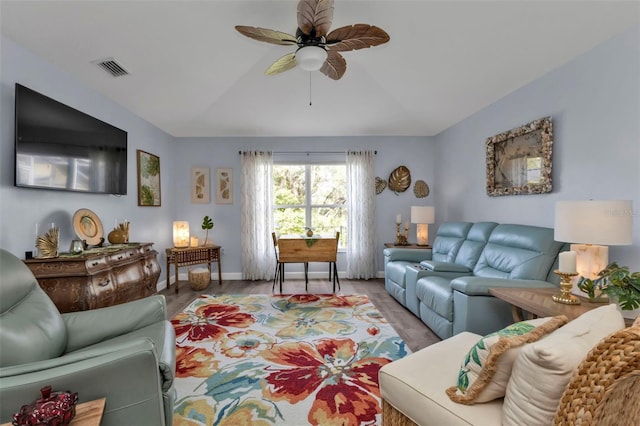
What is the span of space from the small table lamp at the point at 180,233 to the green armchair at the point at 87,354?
2.69 metres

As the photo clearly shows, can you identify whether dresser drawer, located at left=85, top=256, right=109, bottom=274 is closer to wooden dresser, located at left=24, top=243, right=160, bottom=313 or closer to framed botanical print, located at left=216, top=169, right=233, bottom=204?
wooden dresser, located at left=24, top=243, right=160, bottom=313

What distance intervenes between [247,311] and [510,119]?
11.9 ft

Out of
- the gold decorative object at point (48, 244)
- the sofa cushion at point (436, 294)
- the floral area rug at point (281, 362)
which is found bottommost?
the floral area rug at point (281, 362)

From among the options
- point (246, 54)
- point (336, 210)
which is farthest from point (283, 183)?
point (246, 54)

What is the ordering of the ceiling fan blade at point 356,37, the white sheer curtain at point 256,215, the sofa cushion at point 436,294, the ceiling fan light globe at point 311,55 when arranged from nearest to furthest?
the ceiling fan blade at point 356,37 < the ceiling fan light globe at point 311,55 < the sofa cushion at point 436,294 < the white sheer curtain at point 256,215

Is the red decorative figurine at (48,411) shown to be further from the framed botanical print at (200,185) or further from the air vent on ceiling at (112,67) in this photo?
the framed botanical print at (200,185)

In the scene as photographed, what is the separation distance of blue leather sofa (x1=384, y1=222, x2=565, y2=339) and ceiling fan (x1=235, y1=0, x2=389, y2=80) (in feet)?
6.48

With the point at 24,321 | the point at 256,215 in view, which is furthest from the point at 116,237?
the point at 256,215

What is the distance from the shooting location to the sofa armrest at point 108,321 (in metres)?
1.67

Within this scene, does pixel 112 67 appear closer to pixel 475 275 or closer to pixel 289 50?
pixel 289 50

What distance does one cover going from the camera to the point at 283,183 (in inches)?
203

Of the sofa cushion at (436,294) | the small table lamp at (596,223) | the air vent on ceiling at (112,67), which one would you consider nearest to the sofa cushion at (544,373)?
the small table lamp at (596,223)

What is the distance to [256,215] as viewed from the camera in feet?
16.2

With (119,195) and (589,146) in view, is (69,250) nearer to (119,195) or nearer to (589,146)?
(119,195)
